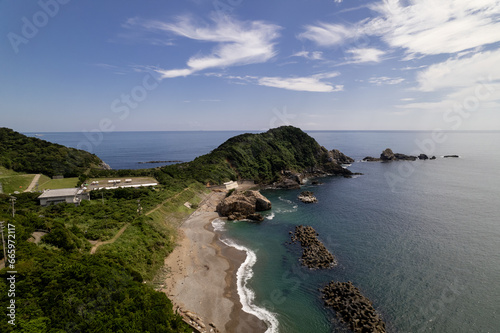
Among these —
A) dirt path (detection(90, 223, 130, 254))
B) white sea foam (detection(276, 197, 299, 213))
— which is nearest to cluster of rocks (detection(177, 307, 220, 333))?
dirt path (detection(90, 223, 130, 254))

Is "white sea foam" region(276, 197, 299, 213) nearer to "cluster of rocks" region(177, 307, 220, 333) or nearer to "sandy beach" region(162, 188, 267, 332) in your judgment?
"sandy beach" region(162, 188, 267, 332)

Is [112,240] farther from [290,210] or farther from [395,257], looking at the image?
[395,257]

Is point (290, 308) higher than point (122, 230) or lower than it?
lower

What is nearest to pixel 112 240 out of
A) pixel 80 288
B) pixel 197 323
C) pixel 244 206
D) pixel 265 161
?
pixel 80 288

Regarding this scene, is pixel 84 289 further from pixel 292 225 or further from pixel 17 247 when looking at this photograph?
pixel 292 225

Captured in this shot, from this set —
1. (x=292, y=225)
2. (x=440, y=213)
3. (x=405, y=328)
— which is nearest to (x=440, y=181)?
(x=440, y=213)
